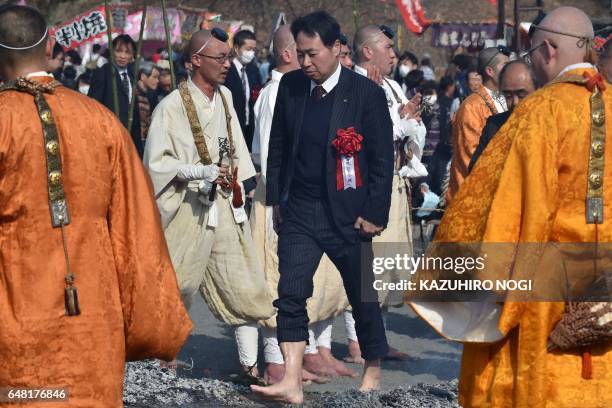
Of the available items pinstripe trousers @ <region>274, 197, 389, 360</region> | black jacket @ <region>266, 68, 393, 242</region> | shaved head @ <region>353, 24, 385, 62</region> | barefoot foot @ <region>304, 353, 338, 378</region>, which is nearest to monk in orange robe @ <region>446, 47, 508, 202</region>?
shaved head @ <region>353, 24, 385, 62</region>

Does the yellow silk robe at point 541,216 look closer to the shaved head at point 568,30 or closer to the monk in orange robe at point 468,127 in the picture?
the shaved head at point 568,30

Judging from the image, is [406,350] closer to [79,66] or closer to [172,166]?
[172,166]

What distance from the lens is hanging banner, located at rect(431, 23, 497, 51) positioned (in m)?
27.0

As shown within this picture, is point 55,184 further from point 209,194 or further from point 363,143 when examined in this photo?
point 209,194

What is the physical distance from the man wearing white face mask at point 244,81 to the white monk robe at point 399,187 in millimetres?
1952

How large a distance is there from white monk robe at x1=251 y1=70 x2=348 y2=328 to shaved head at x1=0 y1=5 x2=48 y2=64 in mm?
3431

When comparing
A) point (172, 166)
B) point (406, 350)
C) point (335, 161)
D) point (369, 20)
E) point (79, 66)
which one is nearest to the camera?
point (335, 161)

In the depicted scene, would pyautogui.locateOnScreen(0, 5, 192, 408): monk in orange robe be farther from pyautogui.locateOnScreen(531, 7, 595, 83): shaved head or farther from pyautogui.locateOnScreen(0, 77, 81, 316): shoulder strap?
pyautogui.locateOnScreen(531, 7, 595, 83): shaved head

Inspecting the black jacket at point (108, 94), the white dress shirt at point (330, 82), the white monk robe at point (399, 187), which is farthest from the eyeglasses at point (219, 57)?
the black jacket at point (108, 94)

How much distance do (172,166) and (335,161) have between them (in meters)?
1.04

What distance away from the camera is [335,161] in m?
6.59

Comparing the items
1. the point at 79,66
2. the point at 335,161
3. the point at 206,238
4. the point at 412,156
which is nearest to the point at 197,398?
the point at 206,238

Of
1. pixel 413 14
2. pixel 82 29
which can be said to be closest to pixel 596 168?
pixel 413 14

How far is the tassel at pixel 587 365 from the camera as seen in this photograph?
4.21m
